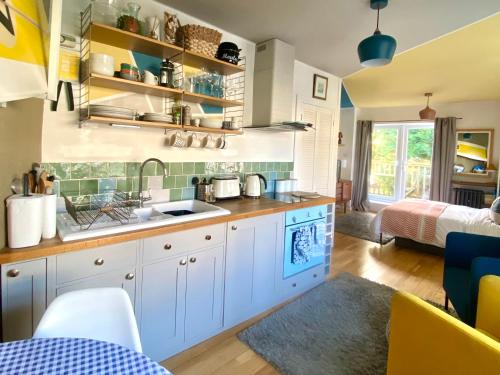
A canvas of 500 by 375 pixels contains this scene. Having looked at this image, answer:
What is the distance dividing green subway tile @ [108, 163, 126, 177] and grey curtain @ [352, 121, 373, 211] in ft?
17.6

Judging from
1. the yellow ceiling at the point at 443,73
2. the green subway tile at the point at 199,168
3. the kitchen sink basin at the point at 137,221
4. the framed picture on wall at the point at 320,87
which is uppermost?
the yellow ceiling at the point at 443,73

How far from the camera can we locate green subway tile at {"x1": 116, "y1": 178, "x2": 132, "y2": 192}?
1972 mm

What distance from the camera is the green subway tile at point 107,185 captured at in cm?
190

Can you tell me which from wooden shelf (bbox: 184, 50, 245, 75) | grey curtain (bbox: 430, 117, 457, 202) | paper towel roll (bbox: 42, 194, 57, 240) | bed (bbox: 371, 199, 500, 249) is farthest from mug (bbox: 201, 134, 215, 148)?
grey curtain (bbox: 430, 117, 457, 202)

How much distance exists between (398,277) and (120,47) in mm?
3253

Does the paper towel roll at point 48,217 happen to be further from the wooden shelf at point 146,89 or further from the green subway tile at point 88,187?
the wooden shelf at point 146,89

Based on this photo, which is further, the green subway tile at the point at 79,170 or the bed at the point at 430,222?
the bed at the point at 430,222

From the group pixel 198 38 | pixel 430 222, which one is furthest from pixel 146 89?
pixel 430 222

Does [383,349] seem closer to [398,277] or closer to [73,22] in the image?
[398,277]

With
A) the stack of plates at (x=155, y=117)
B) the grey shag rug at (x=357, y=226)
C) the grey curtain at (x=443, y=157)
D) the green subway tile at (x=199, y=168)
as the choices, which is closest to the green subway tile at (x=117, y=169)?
the stack of plates at (x=155, y=117)

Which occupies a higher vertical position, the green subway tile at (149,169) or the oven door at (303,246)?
the green subway tile at (149,169)

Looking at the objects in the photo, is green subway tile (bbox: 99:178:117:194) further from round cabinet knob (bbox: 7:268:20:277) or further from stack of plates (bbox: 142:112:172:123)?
round cabinet knob (bbox: 7:268:20:277)

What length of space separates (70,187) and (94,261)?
0.64 metres

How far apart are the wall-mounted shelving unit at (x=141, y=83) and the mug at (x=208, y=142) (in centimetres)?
18
